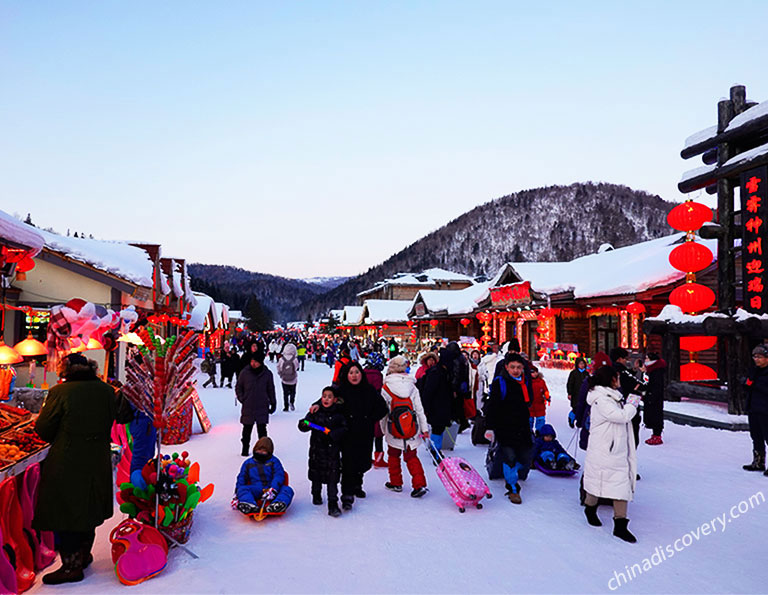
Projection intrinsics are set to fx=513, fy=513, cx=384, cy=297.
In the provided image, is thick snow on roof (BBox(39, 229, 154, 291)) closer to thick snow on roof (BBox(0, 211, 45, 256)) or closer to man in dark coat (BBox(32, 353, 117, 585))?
thick snow on roof (BBox(0, 211, 45, 256))

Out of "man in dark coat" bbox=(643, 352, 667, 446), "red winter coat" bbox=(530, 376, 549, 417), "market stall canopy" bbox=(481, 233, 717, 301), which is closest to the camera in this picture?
"red winter coat" bbox=(530, 376, 549, 417)

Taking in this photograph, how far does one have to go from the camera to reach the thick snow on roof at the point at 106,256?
39.7 ft

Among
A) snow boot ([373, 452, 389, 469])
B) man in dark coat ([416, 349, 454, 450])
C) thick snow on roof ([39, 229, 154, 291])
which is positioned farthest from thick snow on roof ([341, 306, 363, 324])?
man in dark coat ([416, 349, 454, 450])

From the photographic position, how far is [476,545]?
179 inches

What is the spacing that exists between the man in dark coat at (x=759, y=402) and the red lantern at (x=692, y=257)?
14.5 feet

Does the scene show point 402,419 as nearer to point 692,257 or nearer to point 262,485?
point 262,485

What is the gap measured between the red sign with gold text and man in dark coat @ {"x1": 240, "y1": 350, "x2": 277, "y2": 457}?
54.1 feet

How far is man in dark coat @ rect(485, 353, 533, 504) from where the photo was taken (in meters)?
5.86

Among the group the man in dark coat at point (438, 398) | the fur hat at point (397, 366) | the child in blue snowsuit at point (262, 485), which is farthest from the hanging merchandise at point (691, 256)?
the child in blue snowsuit at point (262, 485)

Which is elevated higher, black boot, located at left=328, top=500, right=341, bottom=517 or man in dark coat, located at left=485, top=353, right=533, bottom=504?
man in dark coat, located at left=485, top=353, right=533, bottom=504

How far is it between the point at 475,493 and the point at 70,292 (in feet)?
37.7

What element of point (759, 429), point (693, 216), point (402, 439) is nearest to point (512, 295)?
point (693, 216)

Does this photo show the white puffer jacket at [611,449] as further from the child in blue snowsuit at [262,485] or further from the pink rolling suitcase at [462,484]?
the child in blue snowsuit at [262,485]

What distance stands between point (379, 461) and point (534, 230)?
5464 inches
